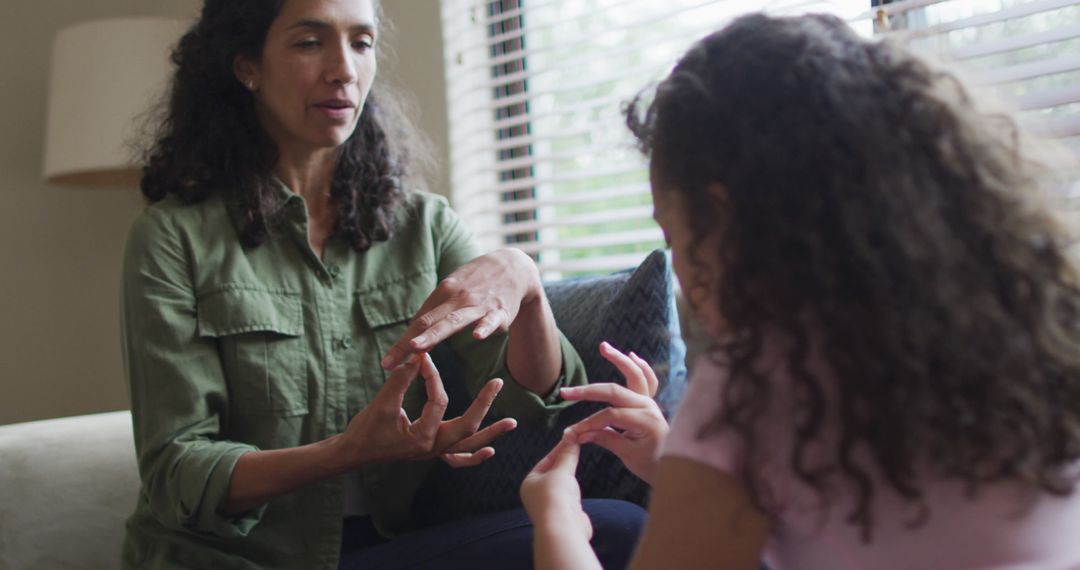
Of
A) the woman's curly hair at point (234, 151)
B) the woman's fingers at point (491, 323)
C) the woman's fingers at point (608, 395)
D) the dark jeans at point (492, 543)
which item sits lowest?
the dark jeans at point (492, 543)

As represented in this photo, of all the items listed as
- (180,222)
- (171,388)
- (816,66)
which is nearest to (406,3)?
(180,222)

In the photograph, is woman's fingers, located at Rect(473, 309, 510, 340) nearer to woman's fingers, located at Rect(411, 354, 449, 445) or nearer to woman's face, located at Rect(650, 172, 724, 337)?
woman's fingers, located at Rect(411, 354, 449, 445)

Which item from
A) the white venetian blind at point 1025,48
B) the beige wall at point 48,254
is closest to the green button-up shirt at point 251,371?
the white venetian blind at point 1025,48

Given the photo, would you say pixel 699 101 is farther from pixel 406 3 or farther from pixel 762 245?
pixel 406 3

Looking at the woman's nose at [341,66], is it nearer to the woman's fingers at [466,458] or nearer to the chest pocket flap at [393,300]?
the chest pocket flap at [393,300]

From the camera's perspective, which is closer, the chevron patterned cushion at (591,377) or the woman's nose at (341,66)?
the chevron patterned cushion at (591,377)

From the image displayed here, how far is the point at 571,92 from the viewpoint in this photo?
81.7 inches

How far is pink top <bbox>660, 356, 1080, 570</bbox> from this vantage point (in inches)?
24.6

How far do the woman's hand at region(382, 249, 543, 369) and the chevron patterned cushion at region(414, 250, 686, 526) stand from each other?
0.10m

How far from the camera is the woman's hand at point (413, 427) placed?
3.57 feet

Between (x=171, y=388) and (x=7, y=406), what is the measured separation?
5.57 feet

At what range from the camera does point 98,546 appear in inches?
57.6

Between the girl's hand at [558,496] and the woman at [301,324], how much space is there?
25 centimetres

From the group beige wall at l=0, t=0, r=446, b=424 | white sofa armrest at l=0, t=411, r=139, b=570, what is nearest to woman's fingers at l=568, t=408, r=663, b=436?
white sofa armrest at l=0, t=411, r=139, b=570
